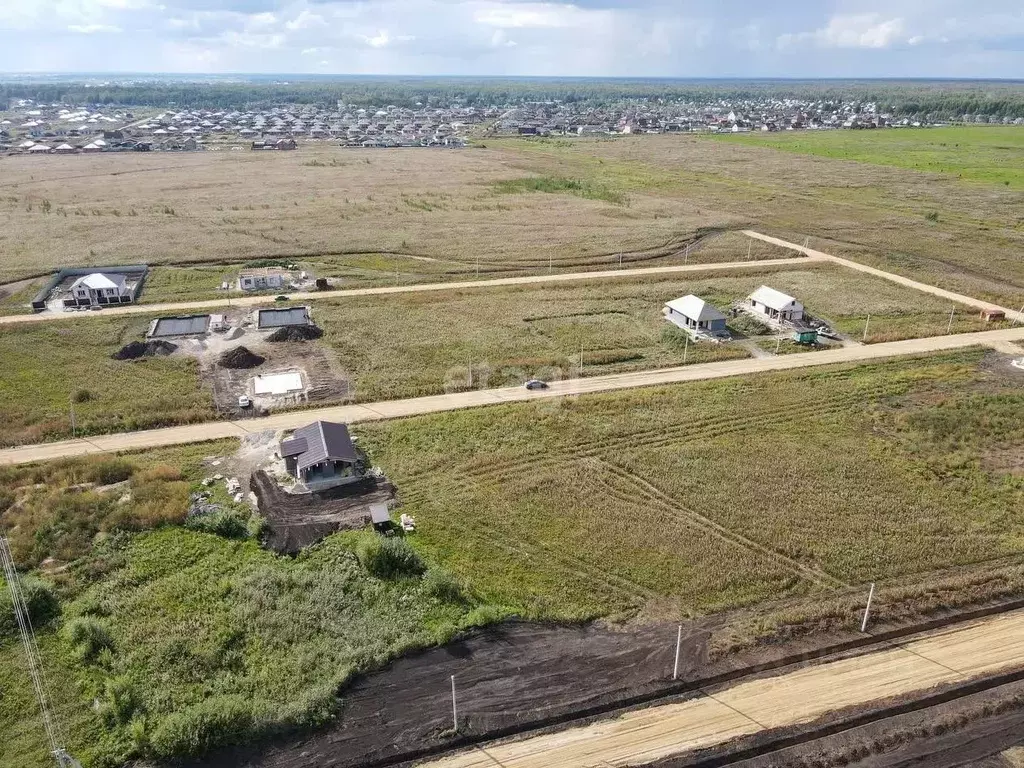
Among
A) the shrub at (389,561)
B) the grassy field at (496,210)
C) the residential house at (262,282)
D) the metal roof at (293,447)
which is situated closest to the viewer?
the shrub at (389,561)

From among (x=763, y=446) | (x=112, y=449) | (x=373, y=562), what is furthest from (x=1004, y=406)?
(x=112, y=449)

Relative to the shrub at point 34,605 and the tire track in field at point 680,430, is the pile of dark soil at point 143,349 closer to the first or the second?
the shrub at point 34,605

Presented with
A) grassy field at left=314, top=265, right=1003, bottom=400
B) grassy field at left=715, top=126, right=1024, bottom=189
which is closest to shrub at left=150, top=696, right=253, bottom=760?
grassy field at left=314, top=265, right=1003, bottom=400

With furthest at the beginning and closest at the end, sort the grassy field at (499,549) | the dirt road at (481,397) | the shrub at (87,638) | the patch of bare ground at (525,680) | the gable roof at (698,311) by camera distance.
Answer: the gable roof at (698,311)
the dirt road at (481,397)
the shrub at (87,638)
the grassy field at (499,549)
the patch of bare ground at (525,680)

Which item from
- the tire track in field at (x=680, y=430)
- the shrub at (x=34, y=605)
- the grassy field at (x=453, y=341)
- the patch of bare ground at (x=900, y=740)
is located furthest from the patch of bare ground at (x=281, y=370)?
the patch of bare ground at (x=900, y=740)

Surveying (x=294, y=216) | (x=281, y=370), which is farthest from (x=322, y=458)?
(x=294, y=216)

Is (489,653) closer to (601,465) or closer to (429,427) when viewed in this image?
(601,465)

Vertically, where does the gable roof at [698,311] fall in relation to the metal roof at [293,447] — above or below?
above
